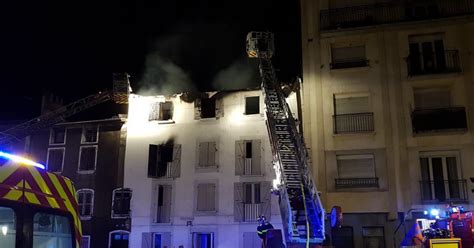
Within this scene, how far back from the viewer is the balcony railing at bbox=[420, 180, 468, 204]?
21.2 meters

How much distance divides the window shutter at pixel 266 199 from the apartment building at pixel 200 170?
5cm

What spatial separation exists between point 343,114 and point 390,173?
343 centimetres

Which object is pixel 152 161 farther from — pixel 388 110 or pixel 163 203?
pixel 388 110

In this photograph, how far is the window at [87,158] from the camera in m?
28.8

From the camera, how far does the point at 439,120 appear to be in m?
22.3

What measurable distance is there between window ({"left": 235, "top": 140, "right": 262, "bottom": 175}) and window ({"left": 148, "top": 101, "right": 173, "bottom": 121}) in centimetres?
449

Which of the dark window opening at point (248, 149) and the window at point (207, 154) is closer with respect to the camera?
the dark window opening at point (248, 149)

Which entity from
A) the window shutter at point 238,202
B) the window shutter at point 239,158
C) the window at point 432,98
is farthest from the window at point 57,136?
the window at point 432,98

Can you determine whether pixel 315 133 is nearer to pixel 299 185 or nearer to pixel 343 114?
pixel 343 114

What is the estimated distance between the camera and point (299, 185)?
16688mm

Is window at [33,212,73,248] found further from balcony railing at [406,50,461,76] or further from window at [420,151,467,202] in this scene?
balcony railing at [406,50,461,76]

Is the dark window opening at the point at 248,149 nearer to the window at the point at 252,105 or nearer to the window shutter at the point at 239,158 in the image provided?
the window shutter at the point at 239,158

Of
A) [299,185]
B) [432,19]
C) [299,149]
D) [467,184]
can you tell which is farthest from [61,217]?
[432,19]

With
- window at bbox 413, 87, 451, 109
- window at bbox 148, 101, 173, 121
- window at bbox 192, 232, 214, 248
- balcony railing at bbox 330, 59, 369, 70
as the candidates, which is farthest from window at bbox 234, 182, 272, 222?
window at bbox 413, 87, 451, 109
